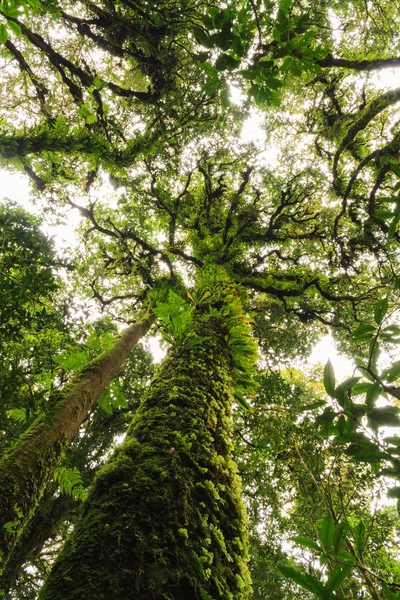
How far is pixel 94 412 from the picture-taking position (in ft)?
30.2

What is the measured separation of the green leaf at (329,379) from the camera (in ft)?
4.68

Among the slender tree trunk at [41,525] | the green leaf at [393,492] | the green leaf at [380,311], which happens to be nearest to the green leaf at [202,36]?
the green leaf at [380,311]

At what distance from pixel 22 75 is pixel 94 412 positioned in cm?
824

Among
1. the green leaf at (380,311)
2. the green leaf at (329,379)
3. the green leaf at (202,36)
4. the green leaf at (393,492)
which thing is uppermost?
the green leaf at (202,36)

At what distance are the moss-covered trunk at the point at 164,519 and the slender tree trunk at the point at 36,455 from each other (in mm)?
931

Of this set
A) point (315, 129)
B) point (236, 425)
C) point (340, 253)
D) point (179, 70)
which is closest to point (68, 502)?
point (236, 425)

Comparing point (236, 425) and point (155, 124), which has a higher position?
point (155, 124)

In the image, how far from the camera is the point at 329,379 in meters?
1.44

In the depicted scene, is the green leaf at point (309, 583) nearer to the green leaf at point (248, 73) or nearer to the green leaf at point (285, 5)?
the green leaf at point (248, 73)

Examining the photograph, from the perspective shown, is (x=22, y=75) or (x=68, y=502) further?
(x=68, y=502)

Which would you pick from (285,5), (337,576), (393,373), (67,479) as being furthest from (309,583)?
(67,479)

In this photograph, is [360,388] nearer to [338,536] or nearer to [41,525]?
[338,536]

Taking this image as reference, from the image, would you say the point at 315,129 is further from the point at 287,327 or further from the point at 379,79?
the point at 287,327

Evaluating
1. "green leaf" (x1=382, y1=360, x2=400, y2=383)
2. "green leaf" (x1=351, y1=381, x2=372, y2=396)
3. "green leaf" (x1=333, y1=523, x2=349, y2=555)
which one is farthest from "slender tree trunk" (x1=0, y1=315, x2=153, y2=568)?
"green leaf" (x1=382, y1=360, x2=400, y2=383)
